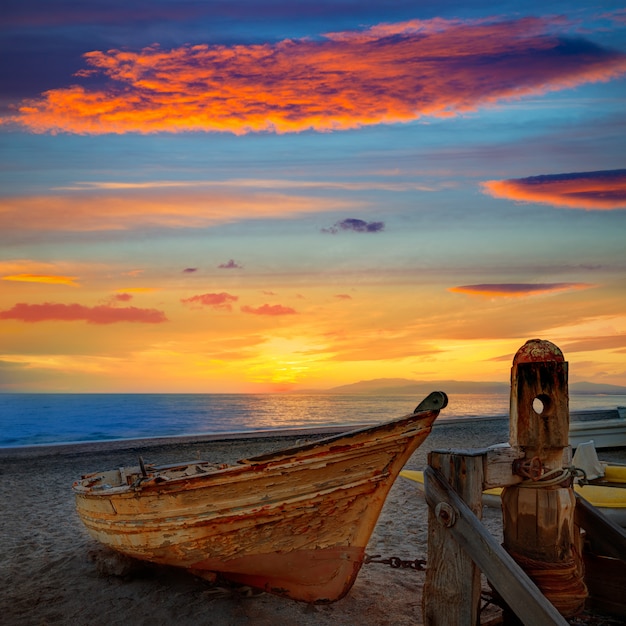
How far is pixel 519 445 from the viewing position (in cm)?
427

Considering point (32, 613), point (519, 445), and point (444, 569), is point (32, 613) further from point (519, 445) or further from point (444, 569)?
point (519, 445)

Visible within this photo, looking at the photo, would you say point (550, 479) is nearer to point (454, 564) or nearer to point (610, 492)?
point (454, 564)

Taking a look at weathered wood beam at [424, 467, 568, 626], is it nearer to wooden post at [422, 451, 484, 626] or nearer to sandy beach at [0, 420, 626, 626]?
wooden post at [422, 451, 484, 626]

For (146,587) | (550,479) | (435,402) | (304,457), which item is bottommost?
A: (146,587)

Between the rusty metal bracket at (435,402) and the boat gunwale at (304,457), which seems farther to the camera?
the boat gunwale at (304,457)

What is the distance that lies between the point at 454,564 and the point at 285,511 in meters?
2.37

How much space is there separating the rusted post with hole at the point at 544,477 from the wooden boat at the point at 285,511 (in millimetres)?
1311

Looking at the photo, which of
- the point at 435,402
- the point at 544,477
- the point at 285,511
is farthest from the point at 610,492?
the point at 544,477

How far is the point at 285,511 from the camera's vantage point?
6109 mm

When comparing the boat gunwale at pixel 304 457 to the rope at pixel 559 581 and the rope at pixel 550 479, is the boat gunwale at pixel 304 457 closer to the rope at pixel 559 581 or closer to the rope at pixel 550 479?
the rope at pixel 550 479

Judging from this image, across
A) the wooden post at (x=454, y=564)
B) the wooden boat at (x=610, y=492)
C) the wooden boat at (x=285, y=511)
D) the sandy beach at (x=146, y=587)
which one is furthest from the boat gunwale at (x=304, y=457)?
the wooden boat at (x=610, y=492)

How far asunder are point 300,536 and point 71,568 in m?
3.89

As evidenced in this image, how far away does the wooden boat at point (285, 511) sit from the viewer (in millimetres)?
5867

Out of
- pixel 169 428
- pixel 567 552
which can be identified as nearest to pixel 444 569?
pixel 567 552
